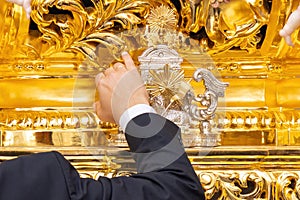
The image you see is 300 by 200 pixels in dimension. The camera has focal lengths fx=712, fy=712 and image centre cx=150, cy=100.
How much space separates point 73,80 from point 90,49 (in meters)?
0.08

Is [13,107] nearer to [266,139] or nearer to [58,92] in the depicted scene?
[58,92]

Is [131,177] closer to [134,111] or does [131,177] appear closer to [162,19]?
[134,111]

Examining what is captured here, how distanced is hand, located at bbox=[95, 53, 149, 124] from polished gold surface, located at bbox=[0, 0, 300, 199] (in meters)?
0.18

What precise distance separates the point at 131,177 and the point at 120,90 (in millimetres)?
150

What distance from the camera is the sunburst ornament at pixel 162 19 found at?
127 cm

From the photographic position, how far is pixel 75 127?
129cm

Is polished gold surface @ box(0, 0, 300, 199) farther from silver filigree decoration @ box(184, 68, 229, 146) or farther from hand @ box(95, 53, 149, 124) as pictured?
hand @ box(95, 53, 149, 124)

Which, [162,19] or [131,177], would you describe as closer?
[131,177]

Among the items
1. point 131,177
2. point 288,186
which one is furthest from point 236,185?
point 131,177

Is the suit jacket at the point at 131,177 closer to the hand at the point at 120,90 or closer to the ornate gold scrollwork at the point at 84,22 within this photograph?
the hand at the point at 120,90

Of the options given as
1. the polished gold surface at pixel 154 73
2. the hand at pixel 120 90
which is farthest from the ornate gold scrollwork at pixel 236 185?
the hand at pixel 120 90

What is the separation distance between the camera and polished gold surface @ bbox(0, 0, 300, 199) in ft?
4.11

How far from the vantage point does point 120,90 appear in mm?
1031

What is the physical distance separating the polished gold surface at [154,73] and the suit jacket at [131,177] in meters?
0.26
